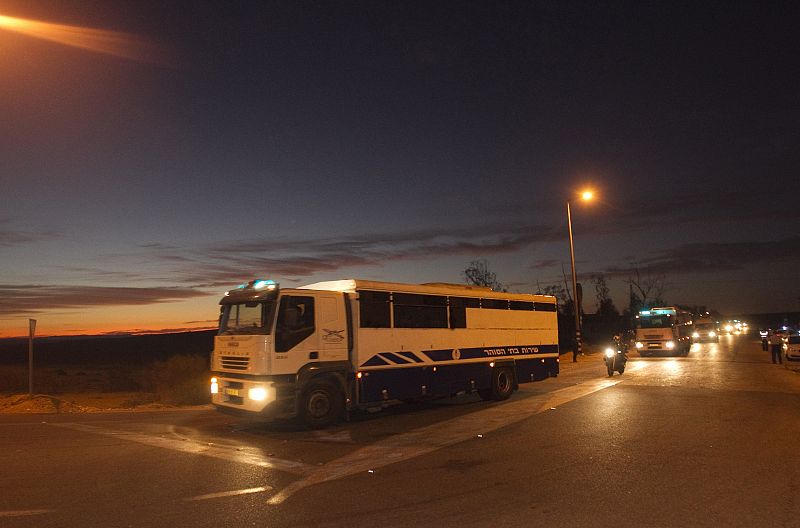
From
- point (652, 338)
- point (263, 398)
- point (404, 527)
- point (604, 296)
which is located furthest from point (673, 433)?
point (604, 296)

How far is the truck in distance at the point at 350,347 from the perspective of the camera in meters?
10.7

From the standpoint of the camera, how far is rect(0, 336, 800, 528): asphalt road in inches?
228

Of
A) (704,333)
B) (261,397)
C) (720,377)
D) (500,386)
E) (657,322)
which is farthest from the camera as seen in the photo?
(704,333)

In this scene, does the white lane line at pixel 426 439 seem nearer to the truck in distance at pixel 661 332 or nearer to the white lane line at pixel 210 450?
the white lane line at pixel 210 450

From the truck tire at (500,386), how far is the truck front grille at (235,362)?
268 inches

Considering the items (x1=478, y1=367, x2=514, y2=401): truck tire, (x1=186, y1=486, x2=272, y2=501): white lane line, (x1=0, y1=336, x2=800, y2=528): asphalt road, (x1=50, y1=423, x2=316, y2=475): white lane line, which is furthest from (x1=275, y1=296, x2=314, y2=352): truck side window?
(x1=478, y1=367, x2=514, y2=401): truck tire

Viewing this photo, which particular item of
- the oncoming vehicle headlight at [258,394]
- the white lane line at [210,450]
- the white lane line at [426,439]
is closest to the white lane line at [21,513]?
the white lane line at [426,439]

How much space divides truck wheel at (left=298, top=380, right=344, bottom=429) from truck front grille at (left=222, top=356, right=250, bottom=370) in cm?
124

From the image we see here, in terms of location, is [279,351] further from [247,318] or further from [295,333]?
[247,318]

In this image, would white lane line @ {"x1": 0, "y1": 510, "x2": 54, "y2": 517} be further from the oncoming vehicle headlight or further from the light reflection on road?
the light reflection on road

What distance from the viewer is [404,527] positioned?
17.6 ft

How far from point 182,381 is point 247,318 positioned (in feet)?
56.6

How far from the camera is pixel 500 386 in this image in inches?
600

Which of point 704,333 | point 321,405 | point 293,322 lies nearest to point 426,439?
point 321,405
